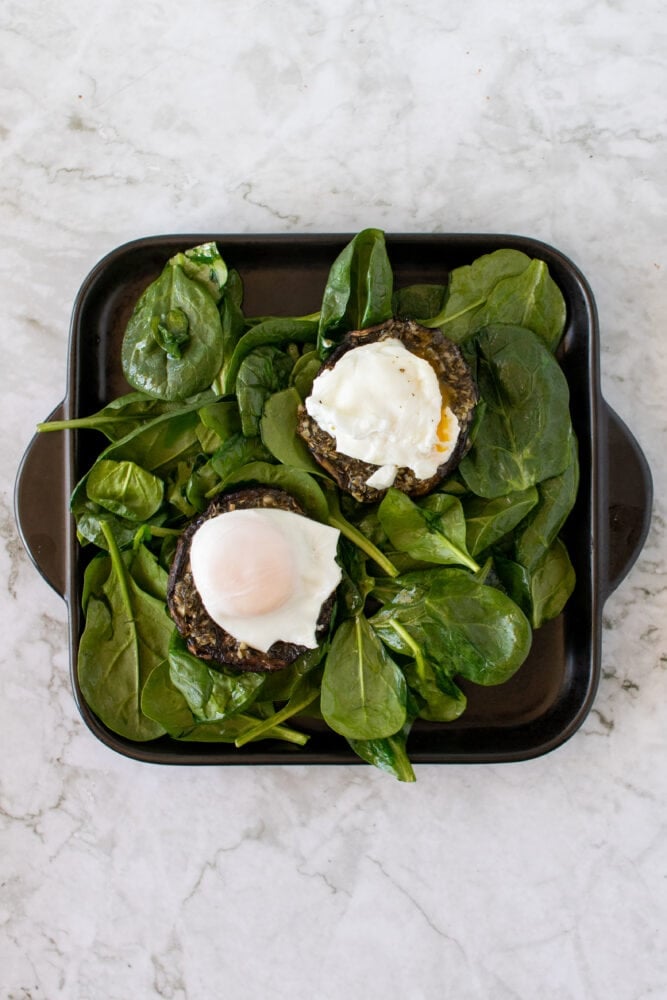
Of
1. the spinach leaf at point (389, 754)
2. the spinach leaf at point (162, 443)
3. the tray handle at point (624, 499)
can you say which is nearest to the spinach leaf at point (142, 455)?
the spinach leaf at point (162, 443)

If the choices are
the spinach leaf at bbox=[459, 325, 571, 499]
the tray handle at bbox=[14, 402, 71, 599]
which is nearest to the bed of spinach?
the spinach leaf at bbox=[459, 325, 571, 499]

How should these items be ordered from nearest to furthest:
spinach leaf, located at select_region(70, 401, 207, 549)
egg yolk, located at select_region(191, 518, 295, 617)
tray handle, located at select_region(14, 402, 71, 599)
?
egg yolk, located at select_region(191, 518, 295, 617) → spinach leaf, located at select_region(70, 401, 207, 549) → tray handle, located at select_region(14, 402, 71, 599)

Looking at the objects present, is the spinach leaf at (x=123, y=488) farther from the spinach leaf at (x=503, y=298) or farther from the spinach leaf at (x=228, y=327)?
the spinach leaf at (x=503, y=298)

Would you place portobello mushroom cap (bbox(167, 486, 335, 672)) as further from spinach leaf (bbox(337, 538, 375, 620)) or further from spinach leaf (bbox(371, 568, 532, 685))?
spinach leaf (bbox(371, 568, 532, 685))

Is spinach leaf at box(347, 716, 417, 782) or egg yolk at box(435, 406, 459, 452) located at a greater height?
egg yolk at box(435, 406, 459, 452)

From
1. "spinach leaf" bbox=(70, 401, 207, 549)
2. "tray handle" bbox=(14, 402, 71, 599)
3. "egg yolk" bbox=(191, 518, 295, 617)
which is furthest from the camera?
"tray handle" bbox=(14, 402, 71, 599)

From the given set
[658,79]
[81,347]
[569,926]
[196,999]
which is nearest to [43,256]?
[81,347]

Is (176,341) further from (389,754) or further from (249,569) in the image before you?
(389,754)
